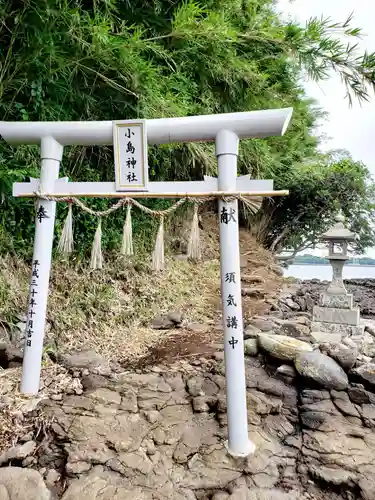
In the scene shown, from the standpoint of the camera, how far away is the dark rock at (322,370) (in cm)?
260

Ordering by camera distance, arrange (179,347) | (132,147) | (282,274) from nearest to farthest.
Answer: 1. (132,147)
2. (179,347)
3. (282,274)

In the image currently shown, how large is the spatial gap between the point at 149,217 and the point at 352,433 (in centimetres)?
366

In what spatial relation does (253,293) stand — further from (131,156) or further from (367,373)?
(131,156)

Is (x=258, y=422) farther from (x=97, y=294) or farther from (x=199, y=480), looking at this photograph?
(x=97, y=294)

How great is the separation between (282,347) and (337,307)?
162 centimetres

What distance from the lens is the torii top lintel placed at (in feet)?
6.59

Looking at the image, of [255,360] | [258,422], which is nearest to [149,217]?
[255,360]

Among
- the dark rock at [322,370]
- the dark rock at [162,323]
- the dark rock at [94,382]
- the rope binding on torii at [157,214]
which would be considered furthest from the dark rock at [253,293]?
the rope binding on torii at [157,214]

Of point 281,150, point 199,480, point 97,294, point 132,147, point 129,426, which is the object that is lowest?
point 199,480

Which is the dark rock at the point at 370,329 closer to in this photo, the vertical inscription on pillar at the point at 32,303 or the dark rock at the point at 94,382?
the dark rock at the point at 94,382

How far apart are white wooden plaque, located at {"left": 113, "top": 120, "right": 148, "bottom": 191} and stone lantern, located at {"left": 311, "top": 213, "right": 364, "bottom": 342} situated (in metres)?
2.87

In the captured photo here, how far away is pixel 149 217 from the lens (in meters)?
4.93

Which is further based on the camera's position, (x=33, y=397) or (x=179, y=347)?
(x=179, y=347)

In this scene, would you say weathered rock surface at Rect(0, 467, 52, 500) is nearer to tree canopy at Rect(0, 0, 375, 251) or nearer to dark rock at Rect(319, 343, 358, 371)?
tree canopy at Rect(0, 0, 375, 251)
